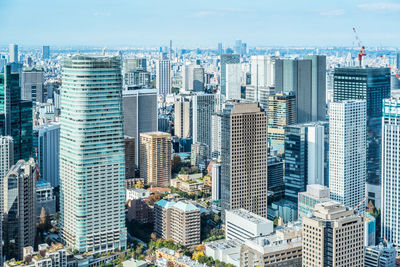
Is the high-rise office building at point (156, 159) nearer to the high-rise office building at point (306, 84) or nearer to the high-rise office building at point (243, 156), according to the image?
the high-rise office building at point (243, 156)

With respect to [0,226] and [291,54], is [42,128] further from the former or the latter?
[291,54]

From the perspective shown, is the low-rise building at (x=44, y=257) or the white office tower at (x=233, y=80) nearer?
the low-rise building at (x=44, y=257)

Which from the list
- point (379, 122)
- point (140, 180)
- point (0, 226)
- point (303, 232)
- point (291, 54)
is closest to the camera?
point (303, 232)

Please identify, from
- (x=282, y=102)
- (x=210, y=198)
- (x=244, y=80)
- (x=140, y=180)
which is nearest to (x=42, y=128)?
(x=140, y=180)

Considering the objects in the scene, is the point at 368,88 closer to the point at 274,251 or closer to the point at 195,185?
the point at 195,185

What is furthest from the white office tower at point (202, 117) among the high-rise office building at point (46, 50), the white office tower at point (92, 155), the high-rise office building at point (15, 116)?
the white office tower at point (92, 155)

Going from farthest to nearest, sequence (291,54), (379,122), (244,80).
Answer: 1. (244,80)
2. (291,54)
3. (379,122)

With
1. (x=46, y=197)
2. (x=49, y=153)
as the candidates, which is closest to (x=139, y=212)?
(x=46, y=197)
